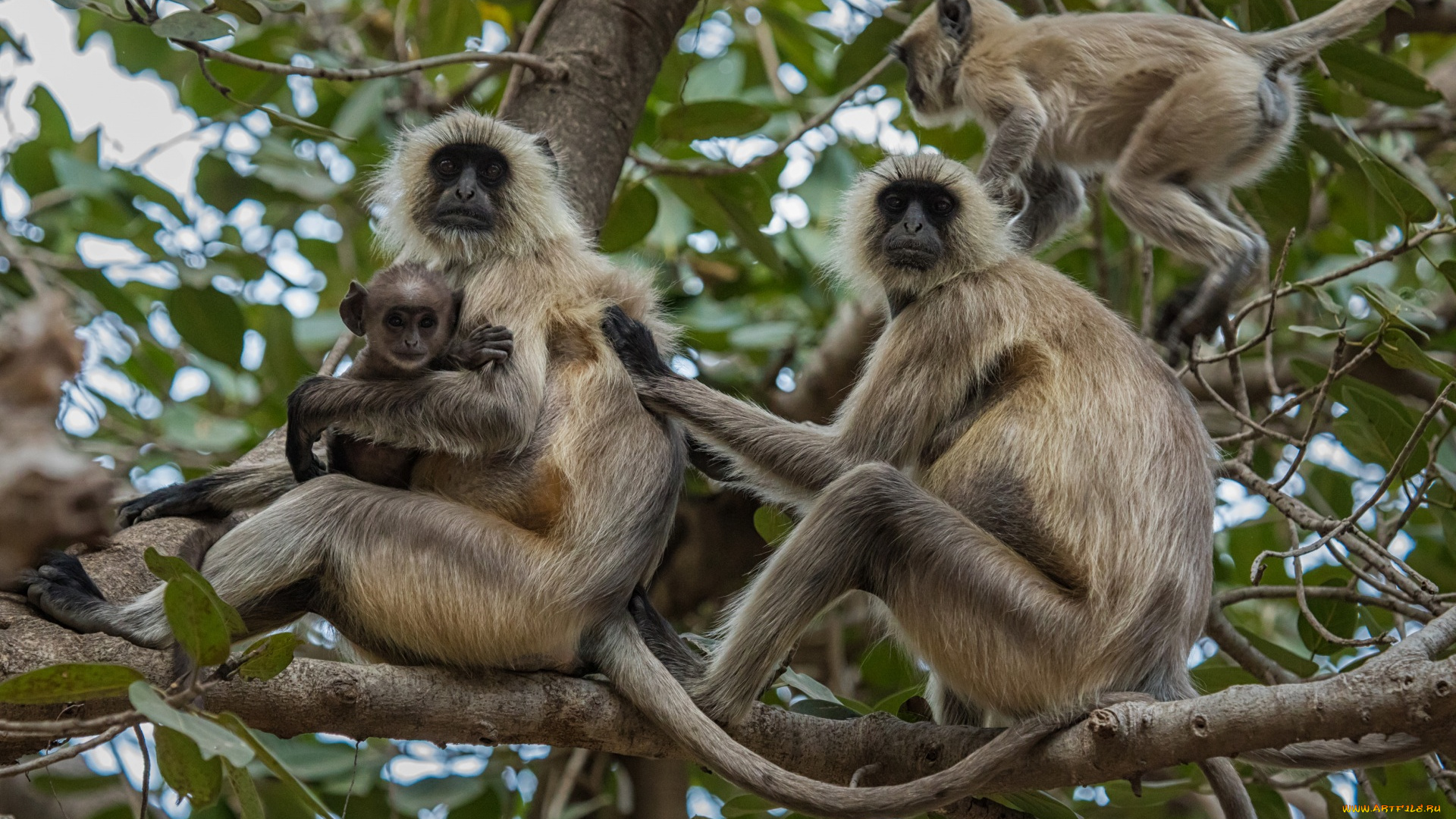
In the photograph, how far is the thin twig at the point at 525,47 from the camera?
4.37 metres

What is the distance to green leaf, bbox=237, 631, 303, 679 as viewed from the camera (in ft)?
7.64

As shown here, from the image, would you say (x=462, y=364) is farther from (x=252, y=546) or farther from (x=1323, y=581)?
(x=1323, y=581)

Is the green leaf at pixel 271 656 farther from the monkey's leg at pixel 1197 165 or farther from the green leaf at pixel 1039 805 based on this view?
the monkey's leg at pixel 1197 165

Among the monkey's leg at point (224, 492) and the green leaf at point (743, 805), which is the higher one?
the monkey's leg at point (224, 492)

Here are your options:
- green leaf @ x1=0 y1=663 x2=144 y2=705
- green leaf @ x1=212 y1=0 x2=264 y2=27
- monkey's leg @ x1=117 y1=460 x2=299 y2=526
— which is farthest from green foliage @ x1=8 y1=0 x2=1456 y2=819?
green leaf @ x1=0 y1=663 x2=144 y2=705

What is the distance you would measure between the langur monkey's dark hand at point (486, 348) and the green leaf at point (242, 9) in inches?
41.2

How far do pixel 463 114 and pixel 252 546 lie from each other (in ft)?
5.04

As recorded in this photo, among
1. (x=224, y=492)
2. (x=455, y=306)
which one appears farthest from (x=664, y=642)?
(x=224, y=492)

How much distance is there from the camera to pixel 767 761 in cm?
282

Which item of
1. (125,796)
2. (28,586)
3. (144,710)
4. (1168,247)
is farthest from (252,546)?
(1168,247)

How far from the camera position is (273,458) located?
361 centimetres

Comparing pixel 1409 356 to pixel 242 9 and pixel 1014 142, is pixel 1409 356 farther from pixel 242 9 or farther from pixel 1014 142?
pixel 242 9

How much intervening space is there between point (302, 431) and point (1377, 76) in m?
3.89

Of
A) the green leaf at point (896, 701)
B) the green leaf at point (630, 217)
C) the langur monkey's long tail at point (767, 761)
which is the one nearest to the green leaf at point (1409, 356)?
the langur monkey's long tail at point (767, 761)
